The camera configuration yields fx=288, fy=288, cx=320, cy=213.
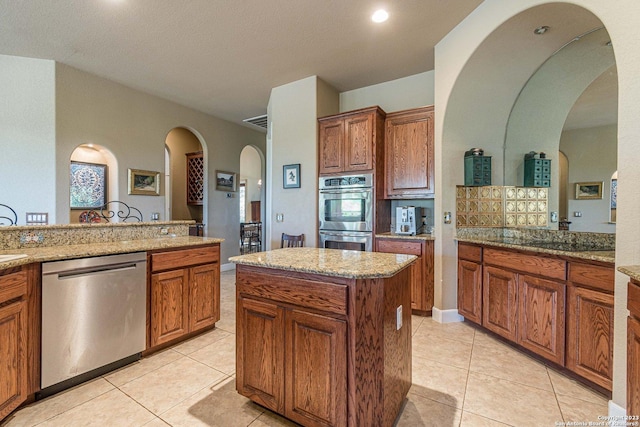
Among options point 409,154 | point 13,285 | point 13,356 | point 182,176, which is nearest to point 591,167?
point 409,154

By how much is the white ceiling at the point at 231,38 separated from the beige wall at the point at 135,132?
0.84 ft

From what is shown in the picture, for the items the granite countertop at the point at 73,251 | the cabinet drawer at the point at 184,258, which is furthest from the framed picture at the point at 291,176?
the granite countertop at the point at 73,251

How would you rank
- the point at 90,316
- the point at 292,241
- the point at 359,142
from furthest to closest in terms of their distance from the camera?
the point at 292,241 < the point at 359,142 < the point at 90,316

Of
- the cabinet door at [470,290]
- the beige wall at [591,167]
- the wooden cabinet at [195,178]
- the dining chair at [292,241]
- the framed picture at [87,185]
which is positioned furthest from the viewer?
the wooden cabinet at [195,178]

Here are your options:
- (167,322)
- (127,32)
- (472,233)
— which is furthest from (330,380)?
(127,32)

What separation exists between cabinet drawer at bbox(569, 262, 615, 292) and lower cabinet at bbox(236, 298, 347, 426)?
1.71 m

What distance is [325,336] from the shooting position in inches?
56.6

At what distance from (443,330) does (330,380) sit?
1.97 m

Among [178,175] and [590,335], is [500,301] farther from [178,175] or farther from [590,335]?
[178,175]

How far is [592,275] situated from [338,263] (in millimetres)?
1702

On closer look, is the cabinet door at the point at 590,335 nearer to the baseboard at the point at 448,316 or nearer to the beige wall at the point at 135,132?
the baseboard at the point at 448,316

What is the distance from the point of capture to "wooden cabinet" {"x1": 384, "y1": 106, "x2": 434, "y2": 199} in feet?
11.0

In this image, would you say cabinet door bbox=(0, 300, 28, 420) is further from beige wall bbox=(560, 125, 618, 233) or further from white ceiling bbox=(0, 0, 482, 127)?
beige wall bbox=(560, 125, 618, 233)

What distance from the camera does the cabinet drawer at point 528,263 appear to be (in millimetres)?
2100
